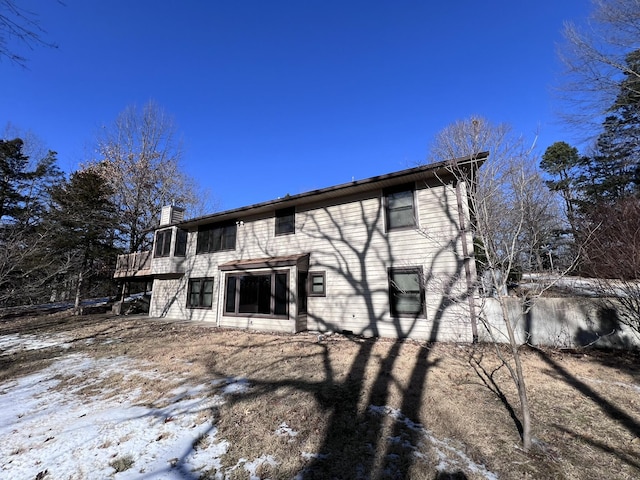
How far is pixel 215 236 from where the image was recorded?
14.4m

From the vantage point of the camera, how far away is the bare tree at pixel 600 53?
1059 cm

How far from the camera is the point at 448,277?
8.27m

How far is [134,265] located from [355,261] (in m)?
13.7

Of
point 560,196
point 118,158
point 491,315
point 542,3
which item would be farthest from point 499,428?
point 118,158

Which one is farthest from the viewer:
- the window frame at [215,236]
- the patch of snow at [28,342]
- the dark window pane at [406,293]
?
the window frame at [215,236]

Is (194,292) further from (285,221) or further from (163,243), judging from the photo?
(285,221)

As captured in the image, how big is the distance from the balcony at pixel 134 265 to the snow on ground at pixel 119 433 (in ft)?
35.3

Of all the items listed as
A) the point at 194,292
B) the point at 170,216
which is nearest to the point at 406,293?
the point at 194,292

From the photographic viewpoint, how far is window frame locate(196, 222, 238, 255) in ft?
45.2

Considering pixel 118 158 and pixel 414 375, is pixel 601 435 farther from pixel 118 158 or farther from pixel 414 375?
pixel 118 158

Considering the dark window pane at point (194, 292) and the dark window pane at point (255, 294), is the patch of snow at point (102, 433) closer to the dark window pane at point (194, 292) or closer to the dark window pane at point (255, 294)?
the dark window pane at point (255, 294)

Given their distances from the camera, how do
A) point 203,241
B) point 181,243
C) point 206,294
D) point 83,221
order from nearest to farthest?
point 206,294 < point 203,241 < point 181,243 < point 83,221

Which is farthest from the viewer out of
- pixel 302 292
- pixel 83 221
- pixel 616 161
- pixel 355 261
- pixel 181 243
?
pixel 616 161

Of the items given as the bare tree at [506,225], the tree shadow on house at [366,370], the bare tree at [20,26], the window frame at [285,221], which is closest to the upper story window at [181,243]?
the tree shadow on house at [366,370]
